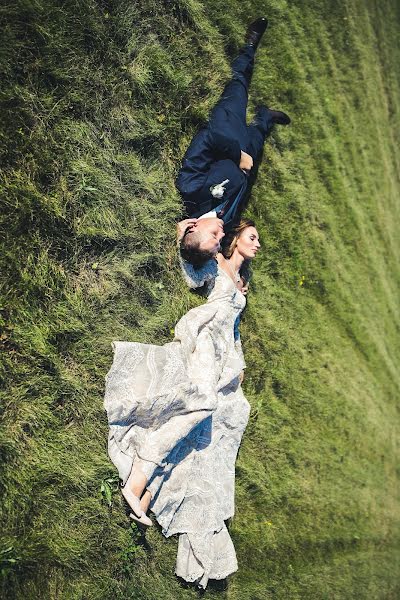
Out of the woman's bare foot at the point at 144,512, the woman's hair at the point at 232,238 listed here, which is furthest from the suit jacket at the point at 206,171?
the woman's bare foot at the point at 144,512

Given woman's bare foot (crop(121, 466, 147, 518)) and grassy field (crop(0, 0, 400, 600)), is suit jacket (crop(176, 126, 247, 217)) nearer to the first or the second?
grassy field (crop(0, 0, 400, 600))

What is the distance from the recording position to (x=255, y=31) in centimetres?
636

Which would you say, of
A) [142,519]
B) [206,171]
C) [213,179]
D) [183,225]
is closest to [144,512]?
[142,519]

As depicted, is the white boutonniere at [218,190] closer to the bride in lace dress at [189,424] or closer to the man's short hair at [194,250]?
the man's short hair at [194,250]

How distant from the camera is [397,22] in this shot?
384 inches

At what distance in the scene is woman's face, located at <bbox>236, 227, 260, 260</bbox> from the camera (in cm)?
590

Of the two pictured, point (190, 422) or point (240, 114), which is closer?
point (190, 422)

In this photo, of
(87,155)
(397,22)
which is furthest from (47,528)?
(397,22)

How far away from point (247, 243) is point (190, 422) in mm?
2283

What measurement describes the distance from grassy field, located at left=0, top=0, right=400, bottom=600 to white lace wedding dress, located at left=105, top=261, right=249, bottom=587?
26 cm

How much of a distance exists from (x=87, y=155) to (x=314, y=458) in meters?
5.04

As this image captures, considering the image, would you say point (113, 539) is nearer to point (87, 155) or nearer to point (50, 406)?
point (50, 406)

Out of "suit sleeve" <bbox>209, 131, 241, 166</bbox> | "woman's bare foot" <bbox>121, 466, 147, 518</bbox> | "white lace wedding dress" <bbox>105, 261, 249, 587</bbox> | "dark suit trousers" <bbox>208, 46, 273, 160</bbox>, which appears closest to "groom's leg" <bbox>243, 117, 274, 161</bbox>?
"dark suit trousers" <bbox>208, 46, 273, 160</bbox>

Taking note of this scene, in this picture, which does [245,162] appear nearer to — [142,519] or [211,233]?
[211,233]
